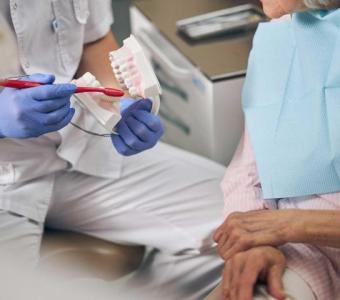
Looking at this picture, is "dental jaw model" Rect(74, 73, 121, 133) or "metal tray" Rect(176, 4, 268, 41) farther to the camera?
Answer: "metal tray" Rect(176, 4, 268, 41)

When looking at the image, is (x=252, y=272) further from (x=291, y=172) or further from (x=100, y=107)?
Answer: (x=100, y=107)

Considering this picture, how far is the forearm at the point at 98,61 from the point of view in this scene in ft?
4.53

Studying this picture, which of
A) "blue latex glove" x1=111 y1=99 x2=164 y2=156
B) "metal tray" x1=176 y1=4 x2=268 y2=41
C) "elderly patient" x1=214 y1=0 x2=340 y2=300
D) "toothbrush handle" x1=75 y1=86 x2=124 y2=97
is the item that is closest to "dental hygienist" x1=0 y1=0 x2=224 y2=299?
"blue latex glove" x1=111 y1=99 x2=164 y2=156

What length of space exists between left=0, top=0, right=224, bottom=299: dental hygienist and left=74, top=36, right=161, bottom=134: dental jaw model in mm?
62

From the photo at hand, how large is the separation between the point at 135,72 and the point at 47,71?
27 cm

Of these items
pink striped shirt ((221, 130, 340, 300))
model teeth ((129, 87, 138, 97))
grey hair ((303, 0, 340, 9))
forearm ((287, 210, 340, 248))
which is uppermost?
grey hair ((303, 0, 340, 9))

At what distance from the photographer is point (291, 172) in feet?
3.74

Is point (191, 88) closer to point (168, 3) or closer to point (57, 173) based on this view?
point (168, 3)

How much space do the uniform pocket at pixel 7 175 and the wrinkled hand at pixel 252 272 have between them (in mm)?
495

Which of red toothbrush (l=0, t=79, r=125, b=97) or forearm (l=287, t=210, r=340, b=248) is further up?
red toothbrush (l=0, t=79, r=125, b=97)

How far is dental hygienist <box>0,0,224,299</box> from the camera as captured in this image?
48.0 inches

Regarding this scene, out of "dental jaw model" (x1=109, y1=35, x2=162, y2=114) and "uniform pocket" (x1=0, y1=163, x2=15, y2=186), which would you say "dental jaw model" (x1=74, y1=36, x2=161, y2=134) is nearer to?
"dental jaw model" (x1=109, y1=35, x2=162, y2=114)

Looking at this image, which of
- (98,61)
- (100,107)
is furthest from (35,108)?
(98,61)

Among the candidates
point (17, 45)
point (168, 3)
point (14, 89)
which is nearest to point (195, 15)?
point (168, 3)
